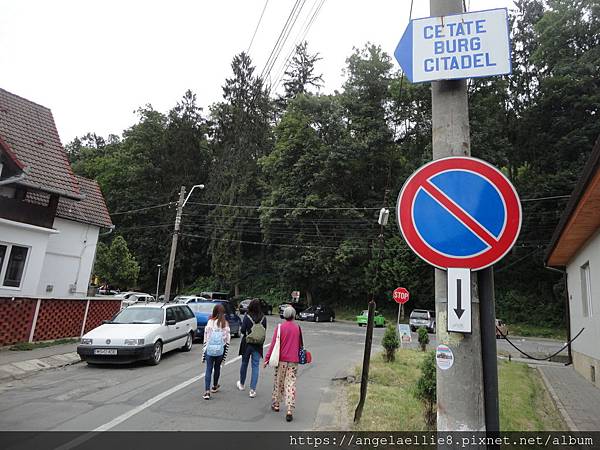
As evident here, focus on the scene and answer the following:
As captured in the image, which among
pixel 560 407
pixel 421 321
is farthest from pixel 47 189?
pixel 421 321

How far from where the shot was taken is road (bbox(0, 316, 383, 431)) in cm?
586

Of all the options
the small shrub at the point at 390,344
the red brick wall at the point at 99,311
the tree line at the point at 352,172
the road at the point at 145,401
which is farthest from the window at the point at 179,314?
the tree line at the point at 352,172

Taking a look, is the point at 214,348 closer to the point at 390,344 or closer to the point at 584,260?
the point at 390,344

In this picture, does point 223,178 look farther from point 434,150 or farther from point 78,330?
point 434,150

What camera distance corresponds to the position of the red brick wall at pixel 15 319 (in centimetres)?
1192

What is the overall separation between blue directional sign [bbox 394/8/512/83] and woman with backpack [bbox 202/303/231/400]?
20.0ft

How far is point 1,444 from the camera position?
4.93 m

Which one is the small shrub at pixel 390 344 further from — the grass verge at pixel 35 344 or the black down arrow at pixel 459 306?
the grass verge at pixel 35 344

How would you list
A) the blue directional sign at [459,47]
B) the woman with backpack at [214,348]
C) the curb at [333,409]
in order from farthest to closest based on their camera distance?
1. the woman with backpack at [214,348]
2. the curb at [333,409]
3. the blue directional sign at [459,47]

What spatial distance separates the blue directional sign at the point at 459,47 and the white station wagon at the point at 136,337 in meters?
9.42

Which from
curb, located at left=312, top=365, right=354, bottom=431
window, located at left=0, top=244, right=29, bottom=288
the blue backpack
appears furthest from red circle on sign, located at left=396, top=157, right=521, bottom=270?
window, located at left=0, top=244, right=29, bottom=288

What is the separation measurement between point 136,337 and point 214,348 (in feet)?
11.6

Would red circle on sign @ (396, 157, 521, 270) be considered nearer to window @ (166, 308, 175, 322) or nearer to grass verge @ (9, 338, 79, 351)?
window @ (166, 308, 175, 322)

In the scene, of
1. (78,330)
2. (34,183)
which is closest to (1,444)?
(78,330)
